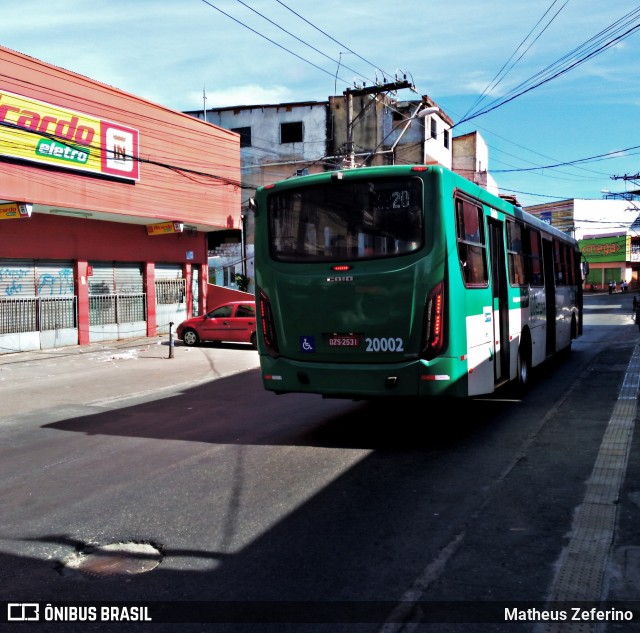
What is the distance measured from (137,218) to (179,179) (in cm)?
267

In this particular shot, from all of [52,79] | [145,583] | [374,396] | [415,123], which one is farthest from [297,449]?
[415,123]

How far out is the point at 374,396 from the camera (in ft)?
23.7

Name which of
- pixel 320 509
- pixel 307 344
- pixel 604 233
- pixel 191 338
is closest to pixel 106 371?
pixel 191 338

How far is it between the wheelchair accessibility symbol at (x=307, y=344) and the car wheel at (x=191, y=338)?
1361 centimetres

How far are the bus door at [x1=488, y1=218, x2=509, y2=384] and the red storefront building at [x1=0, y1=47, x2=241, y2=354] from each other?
12.2m

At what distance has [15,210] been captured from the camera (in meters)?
18.0

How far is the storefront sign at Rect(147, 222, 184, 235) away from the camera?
78.2 ft

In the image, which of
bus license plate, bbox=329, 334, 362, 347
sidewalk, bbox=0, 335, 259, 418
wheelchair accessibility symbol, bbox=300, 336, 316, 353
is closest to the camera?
bus license plate, bbox=329, 334, 362, 347

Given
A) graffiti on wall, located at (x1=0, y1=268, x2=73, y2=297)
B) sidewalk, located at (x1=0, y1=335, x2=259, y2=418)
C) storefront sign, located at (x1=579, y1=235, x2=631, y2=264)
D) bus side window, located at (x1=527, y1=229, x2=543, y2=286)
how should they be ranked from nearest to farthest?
1. bus side window, located at (x1=527, y1=229, x2=543, y2=286)
2. sidewalk, located at (x1=0, y1=335, x2=259, y2=418)
3. graffiti on wall, located at (x1=0, y1=268, x2=73, y2=297)
4. storefront sign, located at (x1=579, y1=235, x2=631, y2=264)

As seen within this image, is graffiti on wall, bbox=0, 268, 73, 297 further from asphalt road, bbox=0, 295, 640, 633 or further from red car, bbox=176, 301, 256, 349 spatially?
asphalt road, bbox=0, 295, 640, 633

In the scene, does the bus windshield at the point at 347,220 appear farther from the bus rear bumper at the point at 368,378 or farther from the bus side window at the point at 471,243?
the bus rear bumper at the point at 368,378

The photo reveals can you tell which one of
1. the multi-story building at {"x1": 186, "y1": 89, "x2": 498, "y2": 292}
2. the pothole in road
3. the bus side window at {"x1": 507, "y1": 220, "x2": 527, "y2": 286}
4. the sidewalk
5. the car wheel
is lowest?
the pothole in road

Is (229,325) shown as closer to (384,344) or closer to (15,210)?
(15,210)

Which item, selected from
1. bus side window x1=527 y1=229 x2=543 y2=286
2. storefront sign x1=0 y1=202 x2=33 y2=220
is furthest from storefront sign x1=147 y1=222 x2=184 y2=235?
bus side window x1=527 y1=229 x2=543 y2=286
